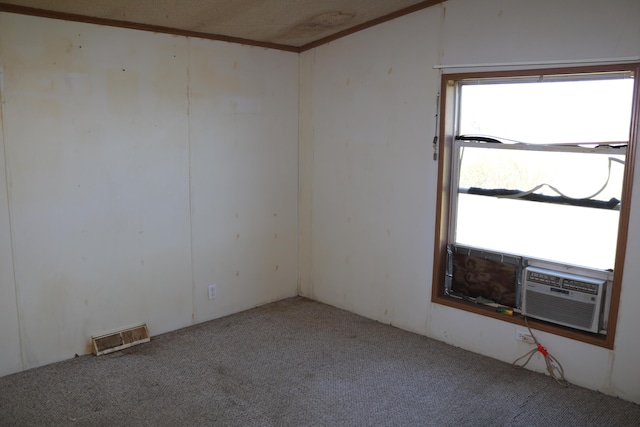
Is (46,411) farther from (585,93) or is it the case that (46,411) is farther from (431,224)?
(585,93)

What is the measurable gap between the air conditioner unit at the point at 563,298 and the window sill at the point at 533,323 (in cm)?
4

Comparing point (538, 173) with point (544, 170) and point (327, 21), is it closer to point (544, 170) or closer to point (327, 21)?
point (544, 170)

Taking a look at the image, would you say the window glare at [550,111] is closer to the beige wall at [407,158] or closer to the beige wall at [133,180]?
the beige wall at [407,158]

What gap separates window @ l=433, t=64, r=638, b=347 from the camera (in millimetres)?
3195

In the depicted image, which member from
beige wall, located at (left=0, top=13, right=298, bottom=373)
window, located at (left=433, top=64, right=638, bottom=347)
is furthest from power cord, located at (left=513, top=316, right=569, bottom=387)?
beige wall, located at (left=0, top=13, right=298, bottom=373)

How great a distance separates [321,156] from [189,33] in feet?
4.98

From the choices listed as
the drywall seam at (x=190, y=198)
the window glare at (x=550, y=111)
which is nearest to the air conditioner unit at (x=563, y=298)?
the window glare at (x=550, y=111)

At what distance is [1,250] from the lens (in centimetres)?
329

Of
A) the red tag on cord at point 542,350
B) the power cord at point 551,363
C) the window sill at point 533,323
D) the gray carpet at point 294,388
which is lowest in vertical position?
the gray carpet at point 294,388

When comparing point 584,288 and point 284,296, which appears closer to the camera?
point 584,288

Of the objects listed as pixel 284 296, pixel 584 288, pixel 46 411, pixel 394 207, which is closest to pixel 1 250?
pixel 46 411

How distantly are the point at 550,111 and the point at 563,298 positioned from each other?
122 centimetres

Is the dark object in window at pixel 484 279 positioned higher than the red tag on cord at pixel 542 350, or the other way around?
the dark object in window at pixel 484 279

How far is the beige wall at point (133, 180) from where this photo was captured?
132 inches
